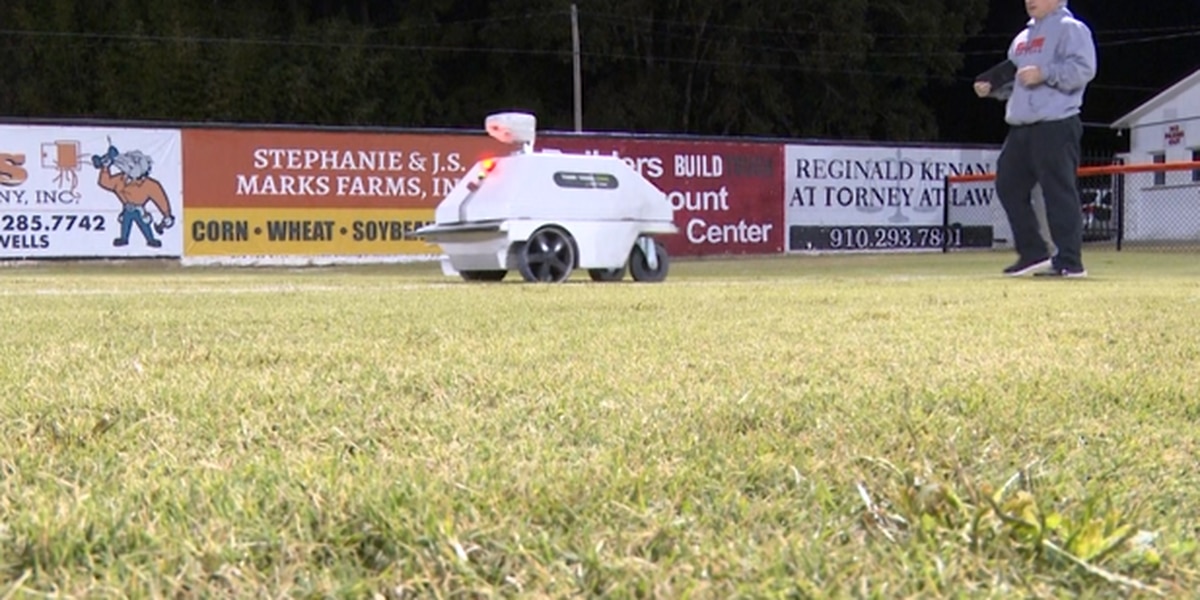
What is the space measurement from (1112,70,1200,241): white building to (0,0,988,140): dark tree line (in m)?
6.61

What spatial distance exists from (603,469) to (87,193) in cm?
1449

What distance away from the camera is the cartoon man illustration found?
14625 mm

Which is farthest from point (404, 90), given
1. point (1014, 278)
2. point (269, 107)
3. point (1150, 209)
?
point (1014, 278)

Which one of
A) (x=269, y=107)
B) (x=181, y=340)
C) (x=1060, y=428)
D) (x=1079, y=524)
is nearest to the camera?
(x=1079, y=524)

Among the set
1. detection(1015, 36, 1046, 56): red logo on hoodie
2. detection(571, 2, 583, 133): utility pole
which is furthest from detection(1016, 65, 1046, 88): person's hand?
detection(571, 2, 583, 133): utility pole

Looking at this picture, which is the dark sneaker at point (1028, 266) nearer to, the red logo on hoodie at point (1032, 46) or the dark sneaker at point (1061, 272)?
the dark sneaker at point (1061, 272)

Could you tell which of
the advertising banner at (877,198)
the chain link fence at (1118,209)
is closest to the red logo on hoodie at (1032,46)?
the chain link fence at (1118,209)

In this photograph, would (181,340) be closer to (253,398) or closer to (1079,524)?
(253,398)

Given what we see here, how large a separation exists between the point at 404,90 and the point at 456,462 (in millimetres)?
27791

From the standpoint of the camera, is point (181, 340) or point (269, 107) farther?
point (269, 107)

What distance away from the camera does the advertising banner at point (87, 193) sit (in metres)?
14.3

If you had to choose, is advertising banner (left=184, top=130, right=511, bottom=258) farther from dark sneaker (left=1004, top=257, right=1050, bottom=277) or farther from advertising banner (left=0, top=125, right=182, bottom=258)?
dark sneaker (left=1004, top=257, right=1050, bottom=277)

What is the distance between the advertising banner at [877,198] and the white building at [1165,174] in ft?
12.0

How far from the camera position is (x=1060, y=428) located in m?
1.74
